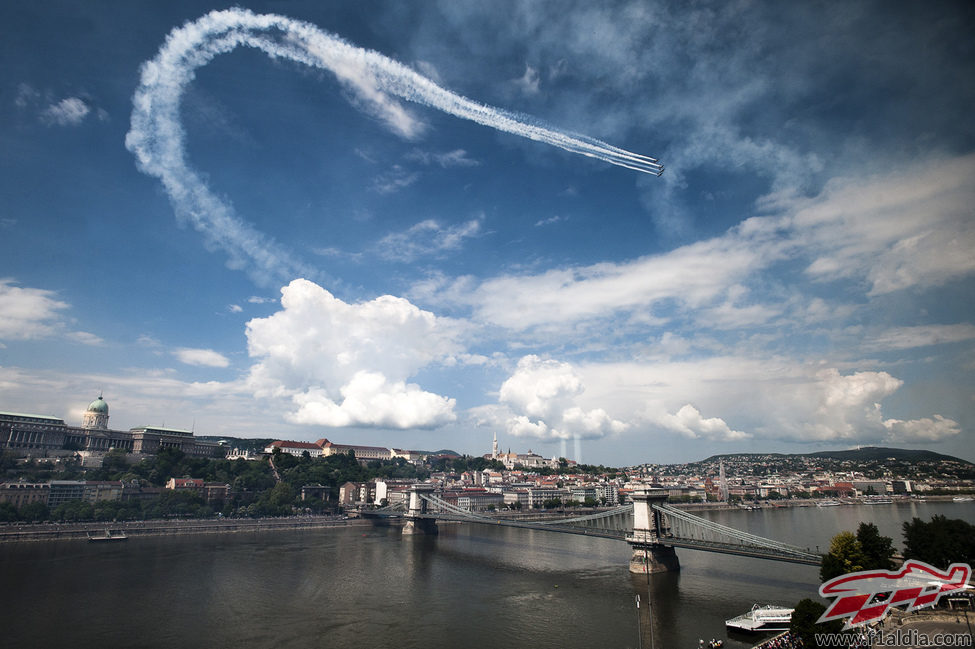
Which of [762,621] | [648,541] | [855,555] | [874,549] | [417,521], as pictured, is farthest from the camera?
[417,521]

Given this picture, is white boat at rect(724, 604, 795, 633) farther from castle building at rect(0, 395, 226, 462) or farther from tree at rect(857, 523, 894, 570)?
castle building at rect(0, 395, 226, 462)

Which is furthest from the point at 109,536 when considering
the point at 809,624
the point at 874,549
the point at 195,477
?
→ the point at 874,549

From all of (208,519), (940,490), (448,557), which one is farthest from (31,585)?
(940,490)

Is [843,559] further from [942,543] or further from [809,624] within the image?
[809,624]

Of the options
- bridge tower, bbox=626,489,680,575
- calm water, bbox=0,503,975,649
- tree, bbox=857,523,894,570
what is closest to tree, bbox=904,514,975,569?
tree, bbox=857,523,894,570

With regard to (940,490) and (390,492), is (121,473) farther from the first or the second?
(940,490)

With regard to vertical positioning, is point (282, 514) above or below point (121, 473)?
below

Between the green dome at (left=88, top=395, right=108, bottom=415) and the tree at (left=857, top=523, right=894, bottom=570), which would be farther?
the green dome at (left=88, top=395, right=108, bottom=415)
